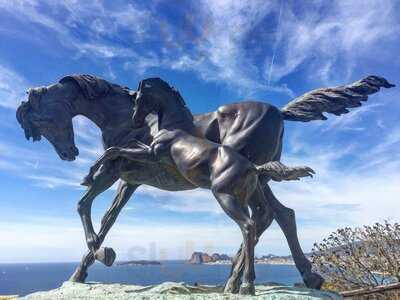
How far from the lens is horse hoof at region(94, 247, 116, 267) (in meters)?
5.19

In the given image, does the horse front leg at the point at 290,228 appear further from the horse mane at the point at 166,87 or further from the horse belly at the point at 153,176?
the horse mane at the point at 166,87

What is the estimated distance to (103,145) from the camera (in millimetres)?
6500

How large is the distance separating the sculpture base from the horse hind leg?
192mm

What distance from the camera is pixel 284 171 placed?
4.84 meters

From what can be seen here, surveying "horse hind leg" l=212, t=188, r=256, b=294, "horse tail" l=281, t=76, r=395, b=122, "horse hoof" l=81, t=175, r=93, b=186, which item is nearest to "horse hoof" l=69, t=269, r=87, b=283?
"horse hoof" l=81, t=175, r=93, b=186

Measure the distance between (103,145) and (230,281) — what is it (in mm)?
2955

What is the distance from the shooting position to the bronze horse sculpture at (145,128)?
18.6ft

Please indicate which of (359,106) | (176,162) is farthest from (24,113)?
(359,106)

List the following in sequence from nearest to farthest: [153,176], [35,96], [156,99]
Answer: [156,99] → [153,176] → [35,96]

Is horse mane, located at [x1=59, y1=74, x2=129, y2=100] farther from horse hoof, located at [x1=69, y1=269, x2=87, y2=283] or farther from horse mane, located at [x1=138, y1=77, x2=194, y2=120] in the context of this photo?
horse hoof, located at [x1=69, y1=269, x2=87, y2=283]

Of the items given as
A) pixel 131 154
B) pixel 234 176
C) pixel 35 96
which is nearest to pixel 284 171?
pixel 234 176

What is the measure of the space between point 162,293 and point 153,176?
1.96 metres

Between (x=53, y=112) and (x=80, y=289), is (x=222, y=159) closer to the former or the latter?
(x=80, y=289)

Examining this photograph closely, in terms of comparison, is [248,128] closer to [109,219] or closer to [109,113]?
[109,113]
